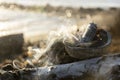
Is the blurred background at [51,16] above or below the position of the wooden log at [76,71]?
above

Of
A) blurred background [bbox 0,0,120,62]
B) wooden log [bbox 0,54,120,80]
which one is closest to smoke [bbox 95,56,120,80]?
wooden log [bbox 0,54,120,80]

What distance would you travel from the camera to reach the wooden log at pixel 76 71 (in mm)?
9883

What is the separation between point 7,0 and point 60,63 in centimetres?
1815

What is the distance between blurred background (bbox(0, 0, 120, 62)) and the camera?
1964 centimetres

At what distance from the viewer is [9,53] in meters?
15.4

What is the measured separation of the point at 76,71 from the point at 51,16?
15.7m

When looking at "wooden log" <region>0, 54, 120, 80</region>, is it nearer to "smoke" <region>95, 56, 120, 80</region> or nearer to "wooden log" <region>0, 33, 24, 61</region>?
"smoke" <region>95, 56, 120, 80</region>

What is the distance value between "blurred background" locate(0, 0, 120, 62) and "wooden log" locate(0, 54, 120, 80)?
6.69 m

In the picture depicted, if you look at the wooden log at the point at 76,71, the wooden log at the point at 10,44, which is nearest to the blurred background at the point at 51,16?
the wooden log at the point at 10,44

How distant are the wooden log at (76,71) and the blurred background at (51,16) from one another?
21.9ft

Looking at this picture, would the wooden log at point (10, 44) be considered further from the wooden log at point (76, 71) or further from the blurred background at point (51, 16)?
the wooden log at point (76, 71)

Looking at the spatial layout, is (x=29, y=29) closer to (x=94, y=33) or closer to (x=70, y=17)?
(x=70, y=17)

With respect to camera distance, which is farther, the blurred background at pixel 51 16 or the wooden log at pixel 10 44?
the blurred background at pixel 51 16

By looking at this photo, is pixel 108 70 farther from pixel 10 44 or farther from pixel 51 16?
pixel 51 16
